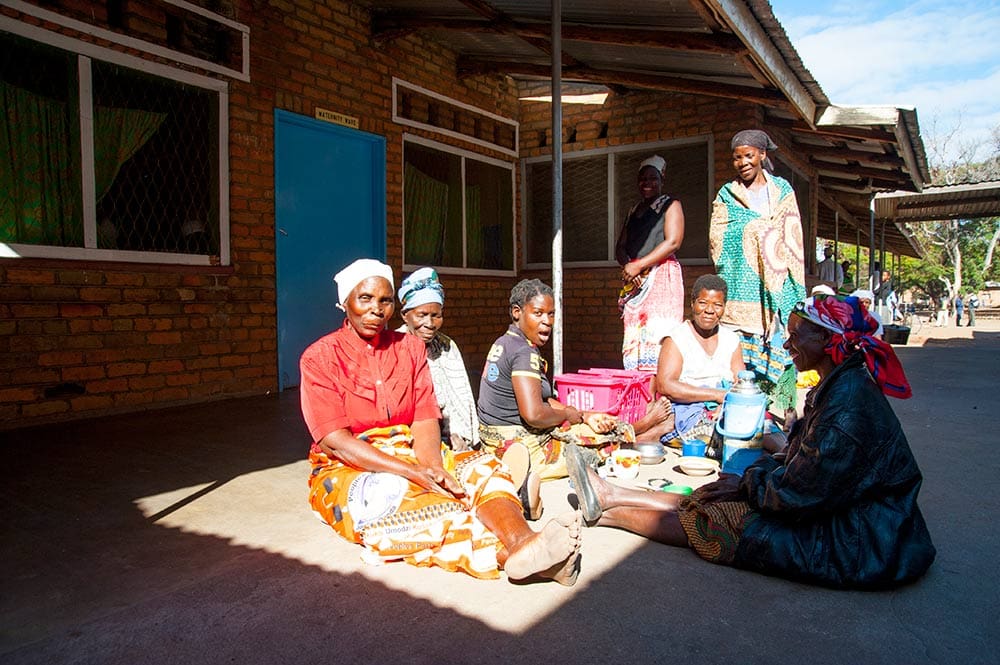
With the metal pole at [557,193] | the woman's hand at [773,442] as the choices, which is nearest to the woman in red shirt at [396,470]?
the woman's hand at [773,442]

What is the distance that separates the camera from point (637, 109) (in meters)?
8.59

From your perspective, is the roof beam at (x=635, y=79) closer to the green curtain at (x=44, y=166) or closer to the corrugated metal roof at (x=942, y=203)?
the green curtain at (x=44, y=166)

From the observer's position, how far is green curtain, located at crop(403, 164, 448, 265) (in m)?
7.91

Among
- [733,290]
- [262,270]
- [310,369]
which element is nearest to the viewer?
[310,369]

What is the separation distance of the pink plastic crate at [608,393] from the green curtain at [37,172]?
3723 millimetres

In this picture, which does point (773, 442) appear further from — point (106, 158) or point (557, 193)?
point (106, 158)

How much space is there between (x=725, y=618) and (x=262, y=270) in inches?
202

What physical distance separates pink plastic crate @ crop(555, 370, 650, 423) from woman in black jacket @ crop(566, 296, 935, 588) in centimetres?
182

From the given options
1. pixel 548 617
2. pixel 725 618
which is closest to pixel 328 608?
pixel 548 617

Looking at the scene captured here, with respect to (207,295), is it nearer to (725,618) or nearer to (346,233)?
(346,233)

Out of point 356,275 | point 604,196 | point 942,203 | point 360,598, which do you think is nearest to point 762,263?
point 356,275

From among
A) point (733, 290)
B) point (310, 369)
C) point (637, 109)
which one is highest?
point (637, 109)

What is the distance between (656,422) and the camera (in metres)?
4.64

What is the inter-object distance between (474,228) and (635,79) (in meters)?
2.72
